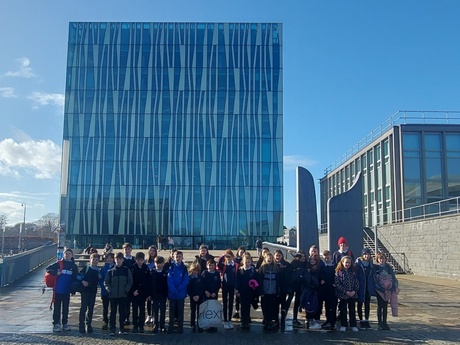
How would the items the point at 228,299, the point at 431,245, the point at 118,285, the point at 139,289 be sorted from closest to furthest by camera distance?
the point at 118,285 → the point at 139,289 → the point at 228,299 → the point at 431,245

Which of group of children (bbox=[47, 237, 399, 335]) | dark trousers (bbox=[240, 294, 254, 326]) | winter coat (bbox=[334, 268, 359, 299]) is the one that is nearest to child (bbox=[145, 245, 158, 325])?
group of children (bbox=[47, 237, 399, 335])

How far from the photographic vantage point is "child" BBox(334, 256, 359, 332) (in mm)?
10133

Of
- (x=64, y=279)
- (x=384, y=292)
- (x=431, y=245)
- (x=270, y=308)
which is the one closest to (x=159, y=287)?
(x=64, y=279)

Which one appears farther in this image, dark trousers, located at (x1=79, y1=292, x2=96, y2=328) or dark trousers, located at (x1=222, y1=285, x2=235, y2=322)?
dark trousers, located at (x1=222, y1=285, x2=235, y2=322)

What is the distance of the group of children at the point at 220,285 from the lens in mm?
9930

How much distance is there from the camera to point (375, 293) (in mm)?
10539

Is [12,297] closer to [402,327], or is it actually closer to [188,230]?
[402,327]

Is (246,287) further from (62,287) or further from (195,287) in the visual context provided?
(62,287)

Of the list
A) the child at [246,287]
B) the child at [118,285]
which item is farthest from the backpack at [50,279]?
the child at [246,287]

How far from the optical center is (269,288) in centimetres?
1027

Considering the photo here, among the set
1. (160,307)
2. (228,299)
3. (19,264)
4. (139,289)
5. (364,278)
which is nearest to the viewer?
(139,289)

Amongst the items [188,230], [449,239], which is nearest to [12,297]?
[449,239]

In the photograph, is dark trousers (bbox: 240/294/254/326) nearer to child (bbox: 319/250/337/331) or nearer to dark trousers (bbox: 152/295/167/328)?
child (bbox: 319/250/337/331)

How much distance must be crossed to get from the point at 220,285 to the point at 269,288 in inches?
42.0
